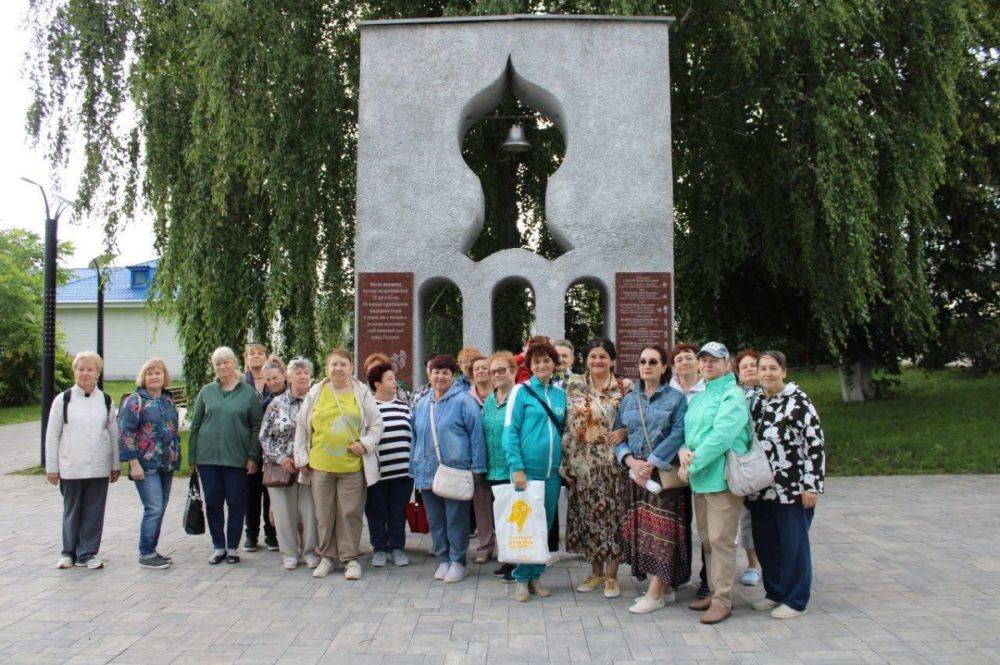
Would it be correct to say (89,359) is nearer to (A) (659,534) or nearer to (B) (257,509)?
(B) (257,509)

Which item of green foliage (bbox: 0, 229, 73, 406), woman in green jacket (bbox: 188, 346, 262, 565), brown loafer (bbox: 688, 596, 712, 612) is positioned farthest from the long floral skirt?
green foliage (bbox: 0, 229, 73, 406)

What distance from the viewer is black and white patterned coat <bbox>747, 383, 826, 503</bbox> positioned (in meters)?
4.84

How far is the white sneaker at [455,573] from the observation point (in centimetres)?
565

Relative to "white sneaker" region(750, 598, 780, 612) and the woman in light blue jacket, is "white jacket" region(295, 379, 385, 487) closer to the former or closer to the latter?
the woman in light blue jacket

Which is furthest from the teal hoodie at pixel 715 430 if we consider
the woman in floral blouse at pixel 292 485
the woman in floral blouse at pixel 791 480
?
the woman in floral blouse at pixel 292 485

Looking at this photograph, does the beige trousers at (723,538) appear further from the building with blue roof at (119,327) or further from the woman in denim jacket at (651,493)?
the building with blue roof at (119,327)

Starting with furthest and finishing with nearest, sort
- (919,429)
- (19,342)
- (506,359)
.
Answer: (19,342) < (919,429) < (506,359)

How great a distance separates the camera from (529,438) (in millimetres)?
5258

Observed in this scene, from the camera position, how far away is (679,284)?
13.0 meters

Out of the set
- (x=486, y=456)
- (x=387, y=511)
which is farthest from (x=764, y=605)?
(x=387, y=511)

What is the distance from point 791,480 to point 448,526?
7.62 feet

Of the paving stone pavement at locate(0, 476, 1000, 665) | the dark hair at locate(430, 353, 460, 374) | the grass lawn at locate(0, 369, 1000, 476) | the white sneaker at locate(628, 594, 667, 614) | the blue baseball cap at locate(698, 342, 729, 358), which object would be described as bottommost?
the paving stone pavement at locate(0, 476, 1000, 665)

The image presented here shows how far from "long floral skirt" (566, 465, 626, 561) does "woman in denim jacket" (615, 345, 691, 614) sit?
3.4 inches

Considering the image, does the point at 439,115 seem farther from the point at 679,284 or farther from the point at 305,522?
the point at 679,284
